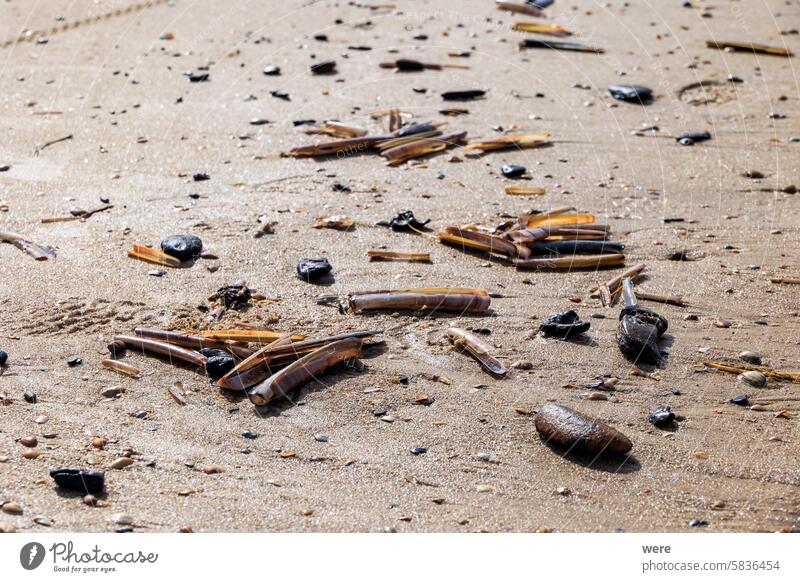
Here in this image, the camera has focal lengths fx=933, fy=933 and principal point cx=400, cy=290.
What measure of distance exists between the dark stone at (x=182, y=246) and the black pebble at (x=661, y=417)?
9.24 ft

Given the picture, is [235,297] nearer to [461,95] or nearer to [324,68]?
[461,95]

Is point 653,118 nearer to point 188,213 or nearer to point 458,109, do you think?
point 458,109

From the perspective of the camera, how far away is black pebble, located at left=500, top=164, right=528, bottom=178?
6.68 m

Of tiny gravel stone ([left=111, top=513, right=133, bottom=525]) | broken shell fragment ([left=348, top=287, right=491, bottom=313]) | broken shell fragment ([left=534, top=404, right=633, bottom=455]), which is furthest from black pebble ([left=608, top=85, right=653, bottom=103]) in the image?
tiny gravel stone ([left=111, top=513, right=133, bottom=525])

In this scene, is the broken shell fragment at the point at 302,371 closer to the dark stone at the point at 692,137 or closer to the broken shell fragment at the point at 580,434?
the broken shell fragment at the point at 580,434

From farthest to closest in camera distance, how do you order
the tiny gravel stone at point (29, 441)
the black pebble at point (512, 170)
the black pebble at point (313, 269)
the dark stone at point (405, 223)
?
the black pebble at point (512, 170) < the dark stone at point (405, 223) < the black pebble at point (313, 269) < the tiny gravel stone at point (29, 441)

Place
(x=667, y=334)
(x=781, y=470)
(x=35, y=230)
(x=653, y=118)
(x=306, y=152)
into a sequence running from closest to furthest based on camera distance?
1. (x=781, y=470)
2. (x=667, y=334)
3. (x=35, y=230)
4. (x=306, y=152)
5. (x=653, y=118)

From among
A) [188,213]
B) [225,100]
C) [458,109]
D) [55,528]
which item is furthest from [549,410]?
[225,100]

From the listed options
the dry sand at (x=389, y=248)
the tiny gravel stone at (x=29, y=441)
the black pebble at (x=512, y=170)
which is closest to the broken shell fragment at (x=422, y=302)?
the dry sand at (x=389, y=248)

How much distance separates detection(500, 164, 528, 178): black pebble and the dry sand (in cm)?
10

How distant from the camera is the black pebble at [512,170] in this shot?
668 cm

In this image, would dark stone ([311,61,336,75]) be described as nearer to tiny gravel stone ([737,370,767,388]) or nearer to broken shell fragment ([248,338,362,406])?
broken shell fragment ([248,338,362,406])

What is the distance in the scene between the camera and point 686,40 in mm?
9320

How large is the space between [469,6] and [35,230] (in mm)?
5645
